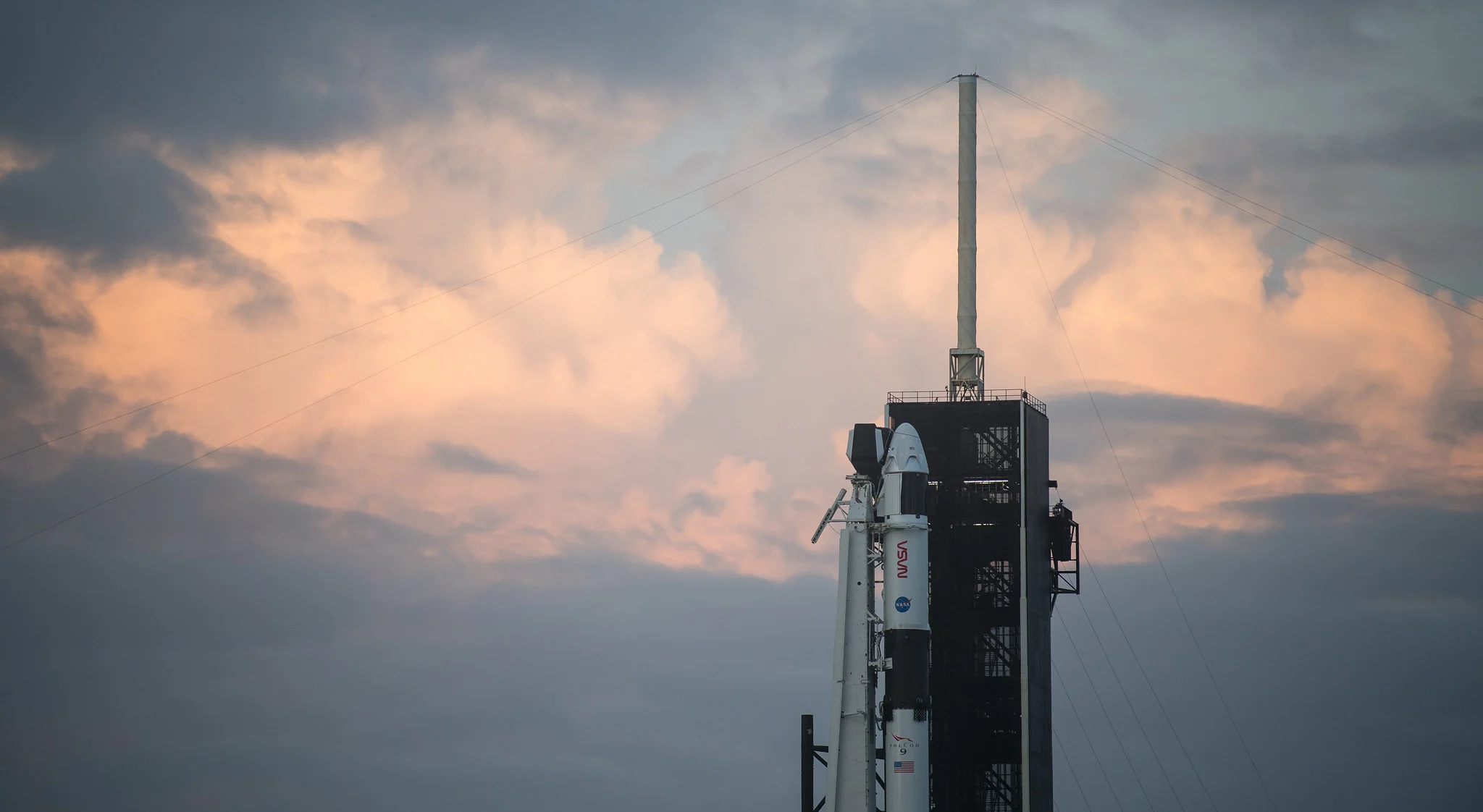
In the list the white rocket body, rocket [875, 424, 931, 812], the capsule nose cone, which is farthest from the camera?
the capsule nose cone

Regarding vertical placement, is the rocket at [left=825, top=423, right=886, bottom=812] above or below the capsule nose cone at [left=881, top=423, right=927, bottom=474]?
below

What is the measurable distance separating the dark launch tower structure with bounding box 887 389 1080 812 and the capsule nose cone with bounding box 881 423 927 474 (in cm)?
954

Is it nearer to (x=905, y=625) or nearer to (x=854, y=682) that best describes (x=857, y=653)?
(x=854, y=682)

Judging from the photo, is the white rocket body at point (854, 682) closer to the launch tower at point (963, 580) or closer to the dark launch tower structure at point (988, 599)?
the launch tower at point (963, 580)

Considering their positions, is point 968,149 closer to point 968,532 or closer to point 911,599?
point 968,532

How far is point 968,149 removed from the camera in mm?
90750

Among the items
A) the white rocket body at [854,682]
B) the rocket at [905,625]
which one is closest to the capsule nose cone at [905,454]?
the rocket at [905,625]

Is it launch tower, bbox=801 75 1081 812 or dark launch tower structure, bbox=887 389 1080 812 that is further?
dark launch tower structure, bbox=887 389 1080 812

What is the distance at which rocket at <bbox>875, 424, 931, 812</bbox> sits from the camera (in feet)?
232

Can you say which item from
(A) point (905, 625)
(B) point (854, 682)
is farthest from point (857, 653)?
(A) point (905, 625)

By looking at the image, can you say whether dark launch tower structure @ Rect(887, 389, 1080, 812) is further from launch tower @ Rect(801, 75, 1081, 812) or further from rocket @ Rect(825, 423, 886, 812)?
rocket @ Rect(825, 423, 886, 812)

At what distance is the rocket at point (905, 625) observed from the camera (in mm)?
70625

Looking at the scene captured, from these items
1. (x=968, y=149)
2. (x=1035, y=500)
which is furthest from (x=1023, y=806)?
(x=968, y=149)

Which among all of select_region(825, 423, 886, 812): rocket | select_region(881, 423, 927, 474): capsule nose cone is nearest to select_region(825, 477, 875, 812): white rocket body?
select_region(825, 423, 886, 812): rocket
